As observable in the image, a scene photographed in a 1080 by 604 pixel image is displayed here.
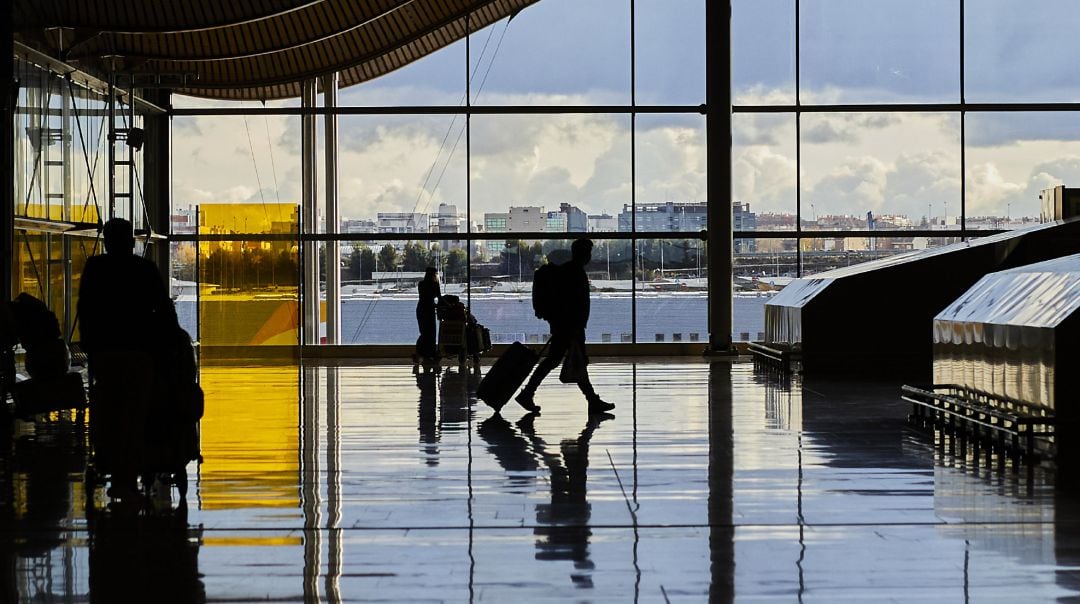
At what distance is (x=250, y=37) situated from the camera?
2069cm

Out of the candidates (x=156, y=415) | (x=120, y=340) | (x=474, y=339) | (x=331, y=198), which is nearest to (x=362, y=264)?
(x=331, y=198)

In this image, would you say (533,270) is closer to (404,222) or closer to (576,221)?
(576,221)

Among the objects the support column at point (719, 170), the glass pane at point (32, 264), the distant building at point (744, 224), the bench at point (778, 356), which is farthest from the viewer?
the distant building at point (744, 224)

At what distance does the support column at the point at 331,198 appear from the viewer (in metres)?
23.1

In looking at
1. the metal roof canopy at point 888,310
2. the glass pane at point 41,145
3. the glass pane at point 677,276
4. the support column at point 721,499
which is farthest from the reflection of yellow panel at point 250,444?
the glass pane at point 677,276

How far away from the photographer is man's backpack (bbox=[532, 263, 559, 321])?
36.9ft

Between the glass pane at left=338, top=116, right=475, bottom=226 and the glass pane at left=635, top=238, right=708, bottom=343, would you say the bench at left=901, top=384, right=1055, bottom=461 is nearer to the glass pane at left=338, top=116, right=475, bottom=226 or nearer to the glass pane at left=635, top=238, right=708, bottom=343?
the glass pane at left=635, top=238, right=708, bottom=343

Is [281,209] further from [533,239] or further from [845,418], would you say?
[845,418]

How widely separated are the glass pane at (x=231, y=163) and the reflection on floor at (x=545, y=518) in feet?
53.9

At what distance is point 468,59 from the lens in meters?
22.0

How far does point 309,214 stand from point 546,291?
12452 millimetres

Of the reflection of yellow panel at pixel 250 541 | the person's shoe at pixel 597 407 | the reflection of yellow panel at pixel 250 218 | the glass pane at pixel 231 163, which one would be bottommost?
the reflection of yellow panel at pixel 250 541

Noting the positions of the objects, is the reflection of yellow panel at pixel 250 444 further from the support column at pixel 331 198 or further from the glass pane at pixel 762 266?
the glass pane at pixel 762 266

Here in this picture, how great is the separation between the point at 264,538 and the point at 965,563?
2.87 meters
